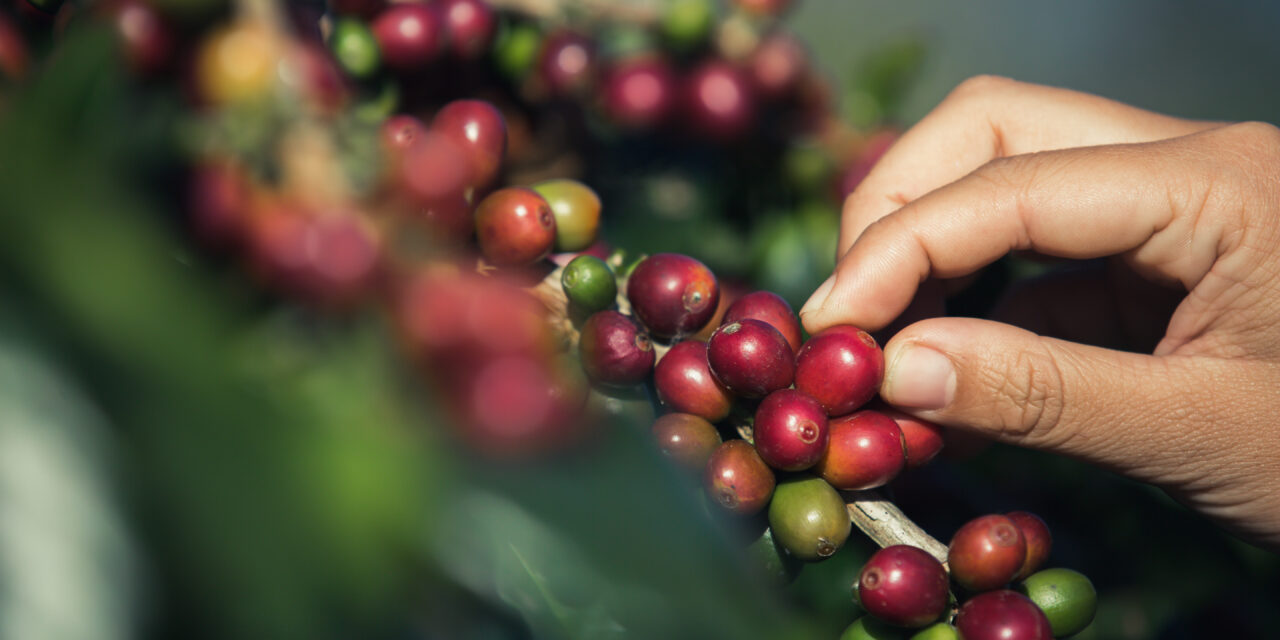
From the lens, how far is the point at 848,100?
101 inches

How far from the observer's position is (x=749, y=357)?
3.78 feet

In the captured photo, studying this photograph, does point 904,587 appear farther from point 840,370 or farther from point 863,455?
point 840,370

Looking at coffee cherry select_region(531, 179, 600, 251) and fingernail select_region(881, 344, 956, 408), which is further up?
coffee cherry select_region(531, 179, 600, 251)

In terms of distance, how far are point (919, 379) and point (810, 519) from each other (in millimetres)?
389

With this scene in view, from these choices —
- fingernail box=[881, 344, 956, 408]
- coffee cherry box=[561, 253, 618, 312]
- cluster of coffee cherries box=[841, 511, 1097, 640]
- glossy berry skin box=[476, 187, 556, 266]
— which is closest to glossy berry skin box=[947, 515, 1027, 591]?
cluster of coffee cherries box=[841, 511, 1097, 640]

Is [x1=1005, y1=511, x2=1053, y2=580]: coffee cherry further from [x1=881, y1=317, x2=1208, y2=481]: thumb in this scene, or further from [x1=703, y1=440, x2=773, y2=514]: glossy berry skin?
[x1=703, y1=440, x2=773, y2=514]: glossy berry skin

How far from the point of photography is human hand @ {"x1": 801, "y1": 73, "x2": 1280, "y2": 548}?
1.52m

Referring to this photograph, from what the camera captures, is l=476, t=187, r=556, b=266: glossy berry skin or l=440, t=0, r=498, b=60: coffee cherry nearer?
l=476, t=187, r=556, b=266: glossy berry skin

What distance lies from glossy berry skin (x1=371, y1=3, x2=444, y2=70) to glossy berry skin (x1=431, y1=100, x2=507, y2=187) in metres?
0.38

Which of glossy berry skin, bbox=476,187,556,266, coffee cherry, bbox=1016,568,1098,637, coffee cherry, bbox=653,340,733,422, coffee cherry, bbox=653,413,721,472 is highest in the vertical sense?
glossy berry skin, bbox=476,187,556,266

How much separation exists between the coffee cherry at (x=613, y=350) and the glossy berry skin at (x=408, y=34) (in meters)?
0.84

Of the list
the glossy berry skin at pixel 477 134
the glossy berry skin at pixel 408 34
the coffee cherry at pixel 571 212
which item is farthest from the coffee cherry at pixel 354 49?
the coffee cherry at pixel 571 212

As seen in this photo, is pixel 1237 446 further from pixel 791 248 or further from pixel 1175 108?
pixel 1175 108

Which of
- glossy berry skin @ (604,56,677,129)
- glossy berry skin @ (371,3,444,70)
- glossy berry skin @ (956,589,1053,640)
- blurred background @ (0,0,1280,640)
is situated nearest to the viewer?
blurred background @ (0,0,1280,640)
